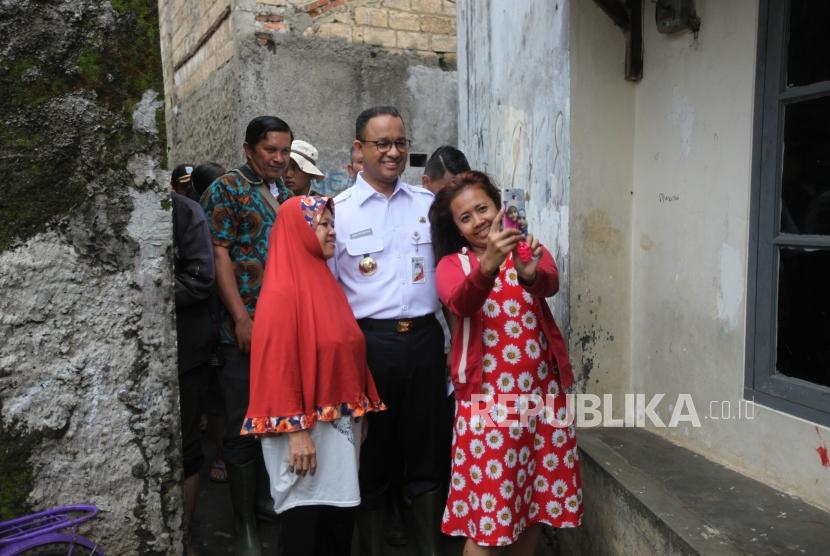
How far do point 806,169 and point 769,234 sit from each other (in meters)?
0.27

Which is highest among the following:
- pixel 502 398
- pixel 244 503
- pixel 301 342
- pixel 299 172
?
pixel 299 172

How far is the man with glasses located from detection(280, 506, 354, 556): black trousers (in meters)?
0.18

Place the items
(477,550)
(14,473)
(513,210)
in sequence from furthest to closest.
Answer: (477,550)
(513,210)
(14,473)

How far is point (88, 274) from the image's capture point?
2014 millimetres

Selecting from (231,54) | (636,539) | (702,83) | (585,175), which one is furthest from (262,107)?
(636,539)

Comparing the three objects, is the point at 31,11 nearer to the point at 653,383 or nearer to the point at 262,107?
the point at 653,383

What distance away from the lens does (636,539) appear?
103 inches

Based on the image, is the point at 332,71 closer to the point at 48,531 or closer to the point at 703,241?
the point at 703,241

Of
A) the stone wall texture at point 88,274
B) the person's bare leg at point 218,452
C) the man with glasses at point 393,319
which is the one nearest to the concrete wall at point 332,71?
the person's bare leg at point 218,452

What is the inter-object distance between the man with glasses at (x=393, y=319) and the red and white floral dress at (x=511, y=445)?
0.26m

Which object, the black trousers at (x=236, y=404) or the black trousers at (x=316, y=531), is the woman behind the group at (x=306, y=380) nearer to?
the black trousers at (x=316, y=531)

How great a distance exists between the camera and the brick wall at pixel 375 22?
673 centimetres

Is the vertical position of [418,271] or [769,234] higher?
[769,234]

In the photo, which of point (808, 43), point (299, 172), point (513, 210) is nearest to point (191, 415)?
point (513, 210)
